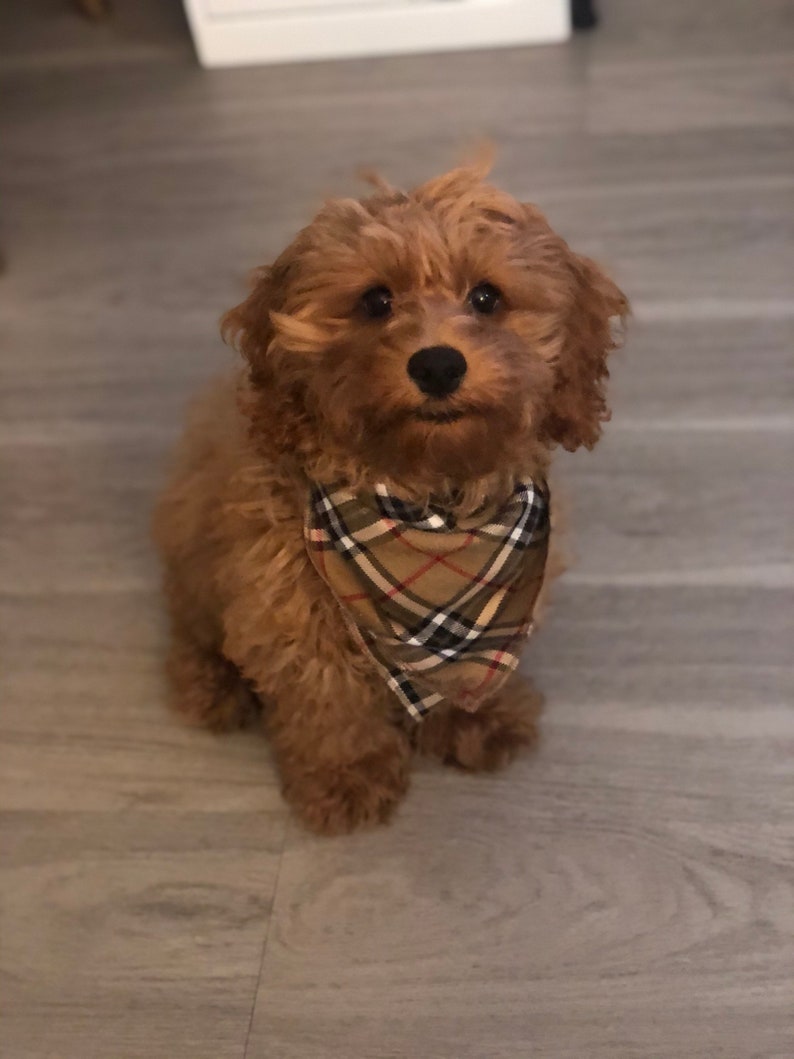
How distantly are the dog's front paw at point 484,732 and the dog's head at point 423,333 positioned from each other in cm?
43

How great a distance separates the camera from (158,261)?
7.16 feet

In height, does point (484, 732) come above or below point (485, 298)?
below

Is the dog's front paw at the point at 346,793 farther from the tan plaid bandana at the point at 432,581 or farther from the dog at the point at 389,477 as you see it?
the tan plaid bandana at the point at 432,581

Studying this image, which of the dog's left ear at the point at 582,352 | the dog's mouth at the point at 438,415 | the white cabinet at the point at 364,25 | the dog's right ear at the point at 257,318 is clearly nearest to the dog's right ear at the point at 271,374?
the dog's right ear at the point at 257,318

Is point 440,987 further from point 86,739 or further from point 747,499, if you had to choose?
point 747,499

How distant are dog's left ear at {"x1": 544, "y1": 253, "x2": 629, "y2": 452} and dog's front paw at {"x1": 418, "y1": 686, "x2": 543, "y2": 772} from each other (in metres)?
0.41

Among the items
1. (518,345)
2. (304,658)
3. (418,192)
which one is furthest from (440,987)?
(418,192)

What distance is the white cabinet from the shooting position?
8.46ft

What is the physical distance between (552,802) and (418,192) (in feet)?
2.46

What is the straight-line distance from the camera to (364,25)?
262 centimetres

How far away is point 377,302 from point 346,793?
623mm

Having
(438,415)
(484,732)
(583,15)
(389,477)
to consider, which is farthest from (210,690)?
(583,15)

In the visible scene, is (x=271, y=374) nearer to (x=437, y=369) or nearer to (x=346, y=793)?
(x=437, y=369)

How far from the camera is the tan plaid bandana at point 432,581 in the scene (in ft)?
3.54
